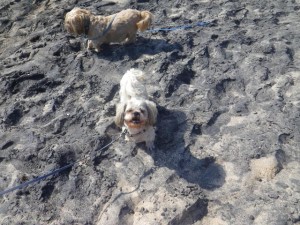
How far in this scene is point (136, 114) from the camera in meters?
4.14

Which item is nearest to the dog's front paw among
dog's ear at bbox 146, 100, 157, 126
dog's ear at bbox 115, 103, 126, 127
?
dog's ear at bbox 146, 100, 157, 126

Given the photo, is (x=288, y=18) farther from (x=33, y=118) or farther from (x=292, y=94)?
(x=33, y=118)

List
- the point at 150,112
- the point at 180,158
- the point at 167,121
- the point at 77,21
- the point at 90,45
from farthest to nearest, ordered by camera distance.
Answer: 1. the point at 90,45
2. the point at 77,21
3. the point at 167,121
4. the point at 180,158
5. the point at 150,112

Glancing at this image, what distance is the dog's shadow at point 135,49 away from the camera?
6.61 metres

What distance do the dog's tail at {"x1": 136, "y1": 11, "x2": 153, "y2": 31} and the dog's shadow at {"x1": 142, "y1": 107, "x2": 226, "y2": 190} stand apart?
6.97 ft

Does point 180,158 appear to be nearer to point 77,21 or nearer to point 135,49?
point 135,49

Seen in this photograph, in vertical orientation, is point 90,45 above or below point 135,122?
below

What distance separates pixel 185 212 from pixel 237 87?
2.53 m

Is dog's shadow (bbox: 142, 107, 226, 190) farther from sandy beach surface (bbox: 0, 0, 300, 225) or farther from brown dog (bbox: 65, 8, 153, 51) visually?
brown dog (bbox: 65, 8, 153, 51)

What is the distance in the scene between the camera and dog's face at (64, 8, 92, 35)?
242 inches

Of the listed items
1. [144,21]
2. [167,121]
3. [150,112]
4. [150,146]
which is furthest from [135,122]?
[144,21]

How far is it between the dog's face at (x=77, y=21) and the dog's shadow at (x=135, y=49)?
24.6 inches

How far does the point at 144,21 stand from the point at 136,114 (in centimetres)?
293

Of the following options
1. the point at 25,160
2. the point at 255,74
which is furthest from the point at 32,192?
the point at 255,74
